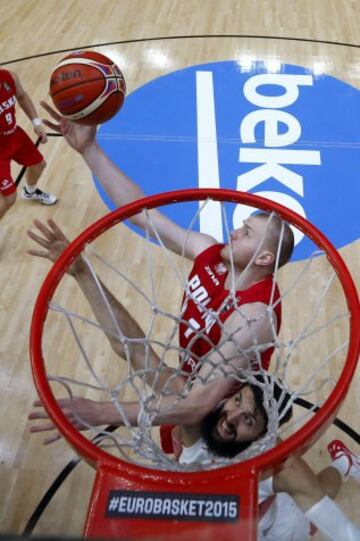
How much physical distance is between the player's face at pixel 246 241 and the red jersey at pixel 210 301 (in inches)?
3.3

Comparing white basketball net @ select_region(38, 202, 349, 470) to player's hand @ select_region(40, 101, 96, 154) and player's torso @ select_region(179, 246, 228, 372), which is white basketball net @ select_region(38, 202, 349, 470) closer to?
player's torso @ select_region(179, 246, 228, 372)

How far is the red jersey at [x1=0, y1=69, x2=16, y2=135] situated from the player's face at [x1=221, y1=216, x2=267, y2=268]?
1.93 meters

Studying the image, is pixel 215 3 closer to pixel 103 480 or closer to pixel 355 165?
pixel 355 165

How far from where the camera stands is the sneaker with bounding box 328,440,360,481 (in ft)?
8.73

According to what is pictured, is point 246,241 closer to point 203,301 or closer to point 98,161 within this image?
point 203,301

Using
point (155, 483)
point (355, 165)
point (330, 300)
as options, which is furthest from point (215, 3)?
point (155, 483)

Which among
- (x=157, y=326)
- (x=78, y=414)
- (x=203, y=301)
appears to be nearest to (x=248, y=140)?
(x=157, y=326)

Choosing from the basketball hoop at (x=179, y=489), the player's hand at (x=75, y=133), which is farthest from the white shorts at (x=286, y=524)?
the player's hand at (x=75, y=133)

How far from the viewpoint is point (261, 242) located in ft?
7.55

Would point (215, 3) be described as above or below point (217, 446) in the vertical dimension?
above

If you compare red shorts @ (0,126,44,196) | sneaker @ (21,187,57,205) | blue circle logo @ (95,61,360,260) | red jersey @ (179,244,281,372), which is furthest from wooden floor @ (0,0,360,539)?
red jersey @ (179,244,281,372)

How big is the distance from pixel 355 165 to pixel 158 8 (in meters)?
3.63

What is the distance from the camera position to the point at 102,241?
407 cm

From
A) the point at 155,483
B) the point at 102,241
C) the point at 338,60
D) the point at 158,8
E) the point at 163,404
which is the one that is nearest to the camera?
the point at 155,483
